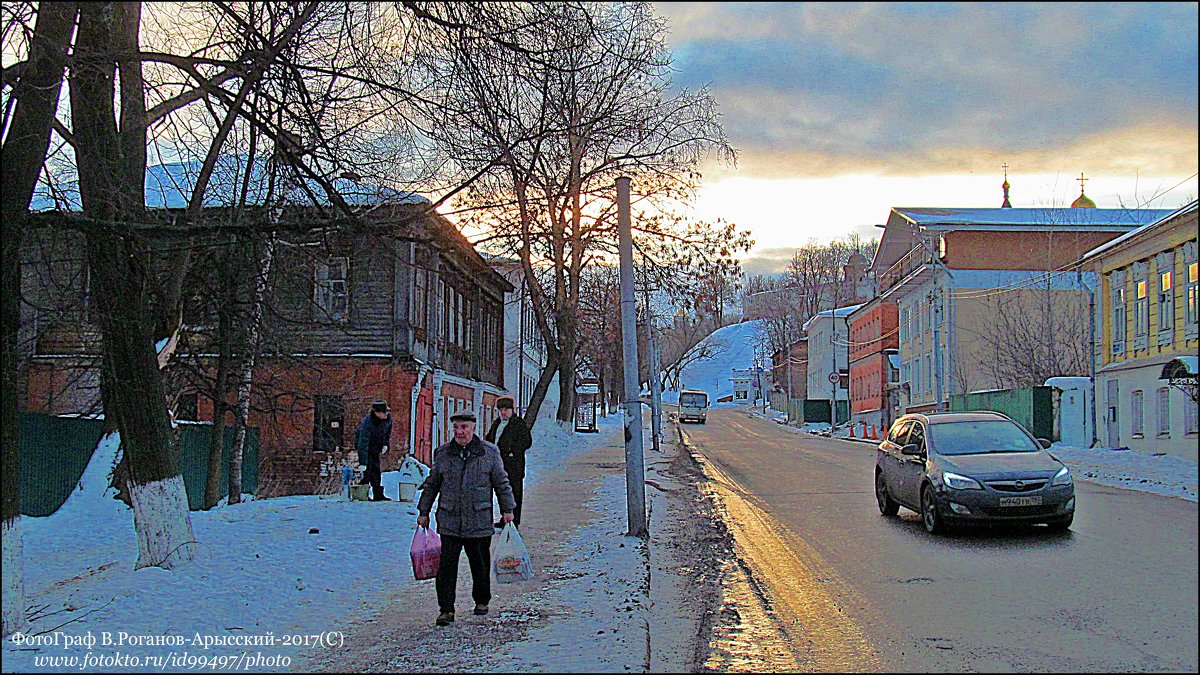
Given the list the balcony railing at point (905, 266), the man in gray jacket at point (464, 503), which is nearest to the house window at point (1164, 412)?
the balcony railing at point (905, 266)

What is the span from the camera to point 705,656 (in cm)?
713

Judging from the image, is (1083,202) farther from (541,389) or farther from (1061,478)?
(1061,478)

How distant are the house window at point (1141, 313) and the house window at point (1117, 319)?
3.31 feet

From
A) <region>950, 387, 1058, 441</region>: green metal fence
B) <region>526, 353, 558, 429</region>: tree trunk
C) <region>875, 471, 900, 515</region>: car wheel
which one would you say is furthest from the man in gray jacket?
<region>950, 387, 1058, 441</region>: green metal fence

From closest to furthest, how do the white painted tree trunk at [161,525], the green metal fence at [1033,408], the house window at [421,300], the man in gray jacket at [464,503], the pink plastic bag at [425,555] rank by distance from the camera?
the man in gray jacket at [464,503]
the pink plastic bag at [425,555]
the white painted tree trunk at [161,525]
the house window at [421,300]
the green metal fence at [1033,408]

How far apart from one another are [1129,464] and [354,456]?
18.8m

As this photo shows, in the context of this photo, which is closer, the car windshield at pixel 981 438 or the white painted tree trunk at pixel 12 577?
the white painted tree trunk at pixel 12 577

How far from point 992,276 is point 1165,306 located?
19102 mm

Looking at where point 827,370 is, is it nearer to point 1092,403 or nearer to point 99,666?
point 1092,403

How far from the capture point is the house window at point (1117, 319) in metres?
32.0

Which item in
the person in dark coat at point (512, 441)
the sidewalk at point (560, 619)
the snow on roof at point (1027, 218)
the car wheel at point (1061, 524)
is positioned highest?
the snow on roof at point (1027, 218)

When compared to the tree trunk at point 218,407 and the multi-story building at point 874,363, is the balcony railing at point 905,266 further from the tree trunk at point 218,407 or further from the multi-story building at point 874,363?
the tree trunk at point 218,407

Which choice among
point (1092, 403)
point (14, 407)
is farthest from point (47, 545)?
point (1092, 403)

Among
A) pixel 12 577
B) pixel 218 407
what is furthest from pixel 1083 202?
pixel 12 577
